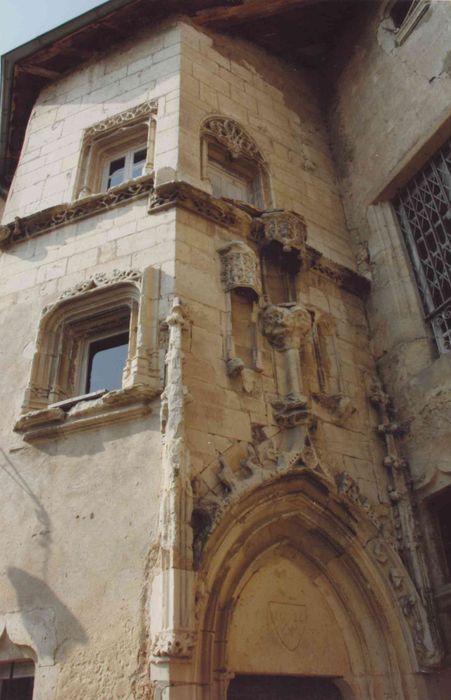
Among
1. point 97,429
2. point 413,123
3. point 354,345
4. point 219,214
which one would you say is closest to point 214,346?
point 97,429

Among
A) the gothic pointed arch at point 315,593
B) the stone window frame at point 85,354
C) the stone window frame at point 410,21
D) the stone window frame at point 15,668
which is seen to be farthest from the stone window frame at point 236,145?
the stone window frame at point 15,668

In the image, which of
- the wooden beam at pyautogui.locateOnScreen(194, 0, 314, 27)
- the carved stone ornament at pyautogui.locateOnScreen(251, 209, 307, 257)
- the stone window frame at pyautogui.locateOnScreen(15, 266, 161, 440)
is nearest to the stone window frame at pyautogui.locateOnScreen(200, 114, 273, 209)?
the carved stone ornament at pyautogui.locateOnScreen(251, 209, 307, 257)

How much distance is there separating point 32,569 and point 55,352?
2.32 m

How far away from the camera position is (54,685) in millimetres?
4609

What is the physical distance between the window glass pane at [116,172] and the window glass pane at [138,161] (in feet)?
0.57

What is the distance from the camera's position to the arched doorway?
213 inches

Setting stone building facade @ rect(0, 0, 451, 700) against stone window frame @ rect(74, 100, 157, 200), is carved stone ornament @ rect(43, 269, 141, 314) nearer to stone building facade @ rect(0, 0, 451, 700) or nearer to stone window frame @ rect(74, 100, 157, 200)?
stone building facade @ rect(0, 0, 451, 700)

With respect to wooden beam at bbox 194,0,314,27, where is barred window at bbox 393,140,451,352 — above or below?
below

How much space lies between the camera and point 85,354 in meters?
6.86

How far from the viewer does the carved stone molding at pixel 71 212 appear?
7396mm

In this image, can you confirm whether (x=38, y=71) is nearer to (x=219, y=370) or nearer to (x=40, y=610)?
(x=219, y=370)

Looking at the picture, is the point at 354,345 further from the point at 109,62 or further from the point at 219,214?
the point at 109,62

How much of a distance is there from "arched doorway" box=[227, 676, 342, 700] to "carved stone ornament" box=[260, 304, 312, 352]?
3162mm

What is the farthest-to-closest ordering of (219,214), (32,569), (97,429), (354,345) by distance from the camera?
(354,345) → (219,214) → (97,429) → (32,569)
